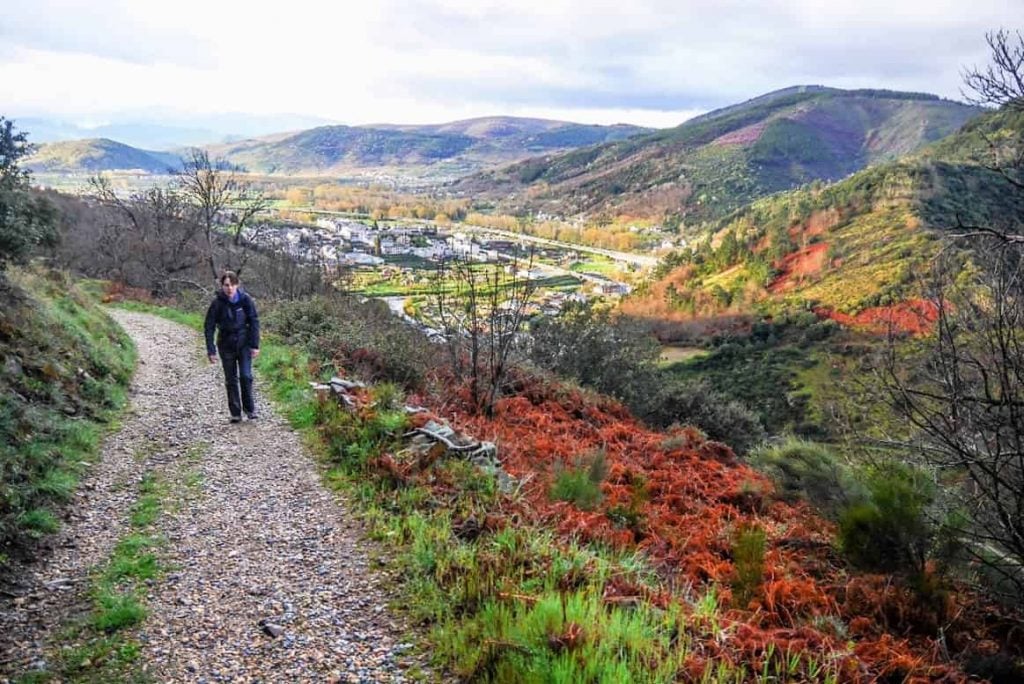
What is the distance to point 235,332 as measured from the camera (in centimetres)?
836

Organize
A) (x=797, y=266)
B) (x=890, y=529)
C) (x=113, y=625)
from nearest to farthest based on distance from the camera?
(x=113, y=625)
(x=890, y=529)
(x=797, y=266)

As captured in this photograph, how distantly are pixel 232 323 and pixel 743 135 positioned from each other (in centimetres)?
17772

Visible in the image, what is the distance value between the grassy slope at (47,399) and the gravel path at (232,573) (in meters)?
0.27

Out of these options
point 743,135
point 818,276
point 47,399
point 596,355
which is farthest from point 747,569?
point 743,135

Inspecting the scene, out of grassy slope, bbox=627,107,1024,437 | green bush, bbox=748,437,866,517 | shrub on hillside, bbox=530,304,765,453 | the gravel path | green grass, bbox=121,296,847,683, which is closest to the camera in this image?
green grass, bbox=121,296,847,683

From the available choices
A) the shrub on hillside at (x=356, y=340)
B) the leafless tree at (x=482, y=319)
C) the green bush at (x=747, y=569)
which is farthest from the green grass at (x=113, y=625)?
the leafless tree at (x=482, y=319)

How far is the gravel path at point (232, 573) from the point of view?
3.67 meters

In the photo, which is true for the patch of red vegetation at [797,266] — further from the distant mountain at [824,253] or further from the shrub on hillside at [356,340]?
the shrub on hillside at [356,340]

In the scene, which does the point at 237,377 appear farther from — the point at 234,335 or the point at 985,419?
the point at 985,419

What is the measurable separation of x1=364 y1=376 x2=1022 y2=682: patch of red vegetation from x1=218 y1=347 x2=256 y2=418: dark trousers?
253 centimetres

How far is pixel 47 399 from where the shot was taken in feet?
24.5

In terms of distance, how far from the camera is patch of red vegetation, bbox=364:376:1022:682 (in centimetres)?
418

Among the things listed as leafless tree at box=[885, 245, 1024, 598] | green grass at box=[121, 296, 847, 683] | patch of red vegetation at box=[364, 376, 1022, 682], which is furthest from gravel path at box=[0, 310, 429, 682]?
leafless tree at box=[885, 245, 1024, 598]

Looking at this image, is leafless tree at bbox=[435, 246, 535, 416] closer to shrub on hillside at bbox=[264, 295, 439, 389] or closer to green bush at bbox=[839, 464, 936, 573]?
shrub on hillside at bbox=[264, 295, 439, 389]
